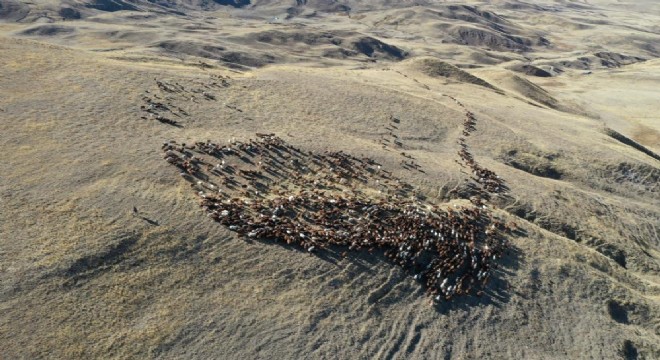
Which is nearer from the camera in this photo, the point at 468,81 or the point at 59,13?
the point at 468,81

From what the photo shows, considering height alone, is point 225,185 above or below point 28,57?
below

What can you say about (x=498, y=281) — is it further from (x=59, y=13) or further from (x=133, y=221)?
(x=59, y=13)

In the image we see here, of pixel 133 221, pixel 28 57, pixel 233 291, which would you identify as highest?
pixel 28 57

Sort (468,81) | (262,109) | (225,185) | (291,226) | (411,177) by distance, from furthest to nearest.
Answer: (468,81) → (262,109) → (411,177) → (225,185) → (291,226)

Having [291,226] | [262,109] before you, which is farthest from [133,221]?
[262,109]

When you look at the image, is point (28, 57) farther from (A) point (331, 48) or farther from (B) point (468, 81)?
(A) point (331, 48)

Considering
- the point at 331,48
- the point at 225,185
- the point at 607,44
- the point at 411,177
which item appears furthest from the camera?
the point at 607,44

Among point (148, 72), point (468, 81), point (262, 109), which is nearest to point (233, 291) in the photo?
point (262, 109)
